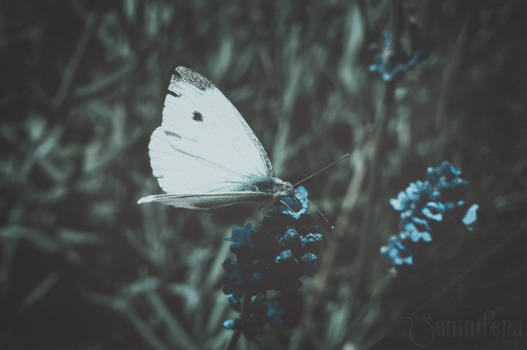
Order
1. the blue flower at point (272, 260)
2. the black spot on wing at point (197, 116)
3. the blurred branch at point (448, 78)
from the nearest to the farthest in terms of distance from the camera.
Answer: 1. the blue flower at point (272, 260)
2. the black spot on wing at point (197, 116)
3. the blurred branch at point (448, 78)

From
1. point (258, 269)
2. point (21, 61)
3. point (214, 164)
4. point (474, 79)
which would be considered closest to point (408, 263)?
point (258, 269)

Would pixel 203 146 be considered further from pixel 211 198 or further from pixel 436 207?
pixel 436 207

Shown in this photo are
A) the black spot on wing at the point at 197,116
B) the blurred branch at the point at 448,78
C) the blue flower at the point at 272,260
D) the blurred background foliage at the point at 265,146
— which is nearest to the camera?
the blue flower at the point at 272,260

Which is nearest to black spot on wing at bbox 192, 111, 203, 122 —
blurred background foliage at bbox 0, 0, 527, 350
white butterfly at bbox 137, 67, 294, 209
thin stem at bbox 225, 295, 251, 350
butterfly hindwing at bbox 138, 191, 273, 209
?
white butterfly at bbox 137, 67, 294, 209

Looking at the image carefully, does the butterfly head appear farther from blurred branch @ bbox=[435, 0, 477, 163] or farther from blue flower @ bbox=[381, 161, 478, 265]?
blurred branch @ bbox=[435, 0, 477, 163]

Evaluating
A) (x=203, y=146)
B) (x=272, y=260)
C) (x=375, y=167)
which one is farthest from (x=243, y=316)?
(x=375, y=167)

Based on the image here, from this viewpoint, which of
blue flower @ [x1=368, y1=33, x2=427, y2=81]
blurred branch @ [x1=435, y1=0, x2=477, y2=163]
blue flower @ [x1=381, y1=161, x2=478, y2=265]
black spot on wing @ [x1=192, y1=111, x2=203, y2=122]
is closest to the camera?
blue flower @ [x1=381, y1=161, x2=478, y2=265]

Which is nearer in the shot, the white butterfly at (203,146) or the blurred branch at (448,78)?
the white butterfly at (203,146)

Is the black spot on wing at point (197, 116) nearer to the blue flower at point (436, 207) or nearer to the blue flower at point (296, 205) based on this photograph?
the blue flower at point (296, 205)

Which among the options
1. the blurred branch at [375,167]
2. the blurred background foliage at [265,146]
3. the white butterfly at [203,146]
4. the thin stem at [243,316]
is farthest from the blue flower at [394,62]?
the thin stem at [243,316]
